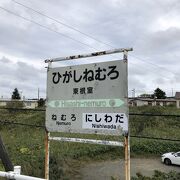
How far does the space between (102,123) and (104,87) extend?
0.46m

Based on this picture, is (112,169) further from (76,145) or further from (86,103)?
(86,103)

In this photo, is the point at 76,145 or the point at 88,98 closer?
the point at 88,98

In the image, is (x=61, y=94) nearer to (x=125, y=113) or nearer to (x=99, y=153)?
(x=125, y=113)

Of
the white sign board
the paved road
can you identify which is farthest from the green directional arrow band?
the paved road

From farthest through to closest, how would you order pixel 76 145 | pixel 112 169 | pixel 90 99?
pixel 76 145
pixel 112 169
pixel 90 99

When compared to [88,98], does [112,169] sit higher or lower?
lower

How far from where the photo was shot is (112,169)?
1653cm

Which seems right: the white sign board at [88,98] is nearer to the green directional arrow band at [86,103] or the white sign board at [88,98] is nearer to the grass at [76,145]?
the green directional arrow band at [86,103]

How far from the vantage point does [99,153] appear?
2014 cm

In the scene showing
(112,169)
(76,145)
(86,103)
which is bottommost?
(112,169)

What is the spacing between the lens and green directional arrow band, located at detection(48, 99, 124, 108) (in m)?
4.10

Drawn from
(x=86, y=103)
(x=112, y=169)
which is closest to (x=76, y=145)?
(x=112, y=169)

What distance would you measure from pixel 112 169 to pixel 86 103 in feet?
41.8

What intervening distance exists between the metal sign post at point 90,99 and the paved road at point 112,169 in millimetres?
9033
